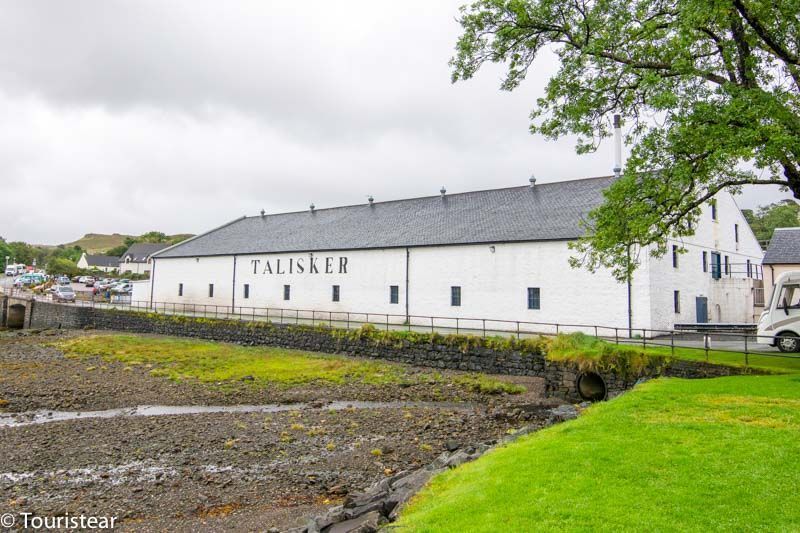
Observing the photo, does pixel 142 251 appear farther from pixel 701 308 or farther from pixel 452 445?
pixel 452 445

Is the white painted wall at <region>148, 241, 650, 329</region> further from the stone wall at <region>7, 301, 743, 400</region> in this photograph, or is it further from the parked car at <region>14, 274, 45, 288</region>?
the parked car at <region>14, 274, 45, 288</region>

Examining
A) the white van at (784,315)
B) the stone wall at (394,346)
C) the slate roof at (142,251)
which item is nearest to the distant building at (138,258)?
the slate roof at (142,251)

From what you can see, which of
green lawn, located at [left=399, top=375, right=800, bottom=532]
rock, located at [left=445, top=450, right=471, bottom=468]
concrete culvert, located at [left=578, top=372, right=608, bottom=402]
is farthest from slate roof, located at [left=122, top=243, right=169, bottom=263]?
green lawn, located at [left=399, top=375, right=800, bottom=532]

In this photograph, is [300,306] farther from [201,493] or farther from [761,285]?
[761,285]

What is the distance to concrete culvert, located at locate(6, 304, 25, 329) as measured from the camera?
45.6 m

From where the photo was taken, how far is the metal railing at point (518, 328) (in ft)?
51.5

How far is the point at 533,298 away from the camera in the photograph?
24188mm

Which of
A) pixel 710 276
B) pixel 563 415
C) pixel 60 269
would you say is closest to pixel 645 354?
pixel 563 415

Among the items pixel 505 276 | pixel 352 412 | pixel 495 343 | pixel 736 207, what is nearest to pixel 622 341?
Result: pixel 495 343

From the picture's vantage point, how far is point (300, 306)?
3384cm

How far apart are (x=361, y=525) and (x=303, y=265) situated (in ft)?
96.2

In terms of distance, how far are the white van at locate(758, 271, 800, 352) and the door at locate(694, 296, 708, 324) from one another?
Result: 844 centimetres

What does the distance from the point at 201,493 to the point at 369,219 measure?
90.0 ft

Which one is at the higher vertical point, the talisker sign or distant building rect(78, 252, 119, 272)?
distant building rect(78, 252, 119, 272)
